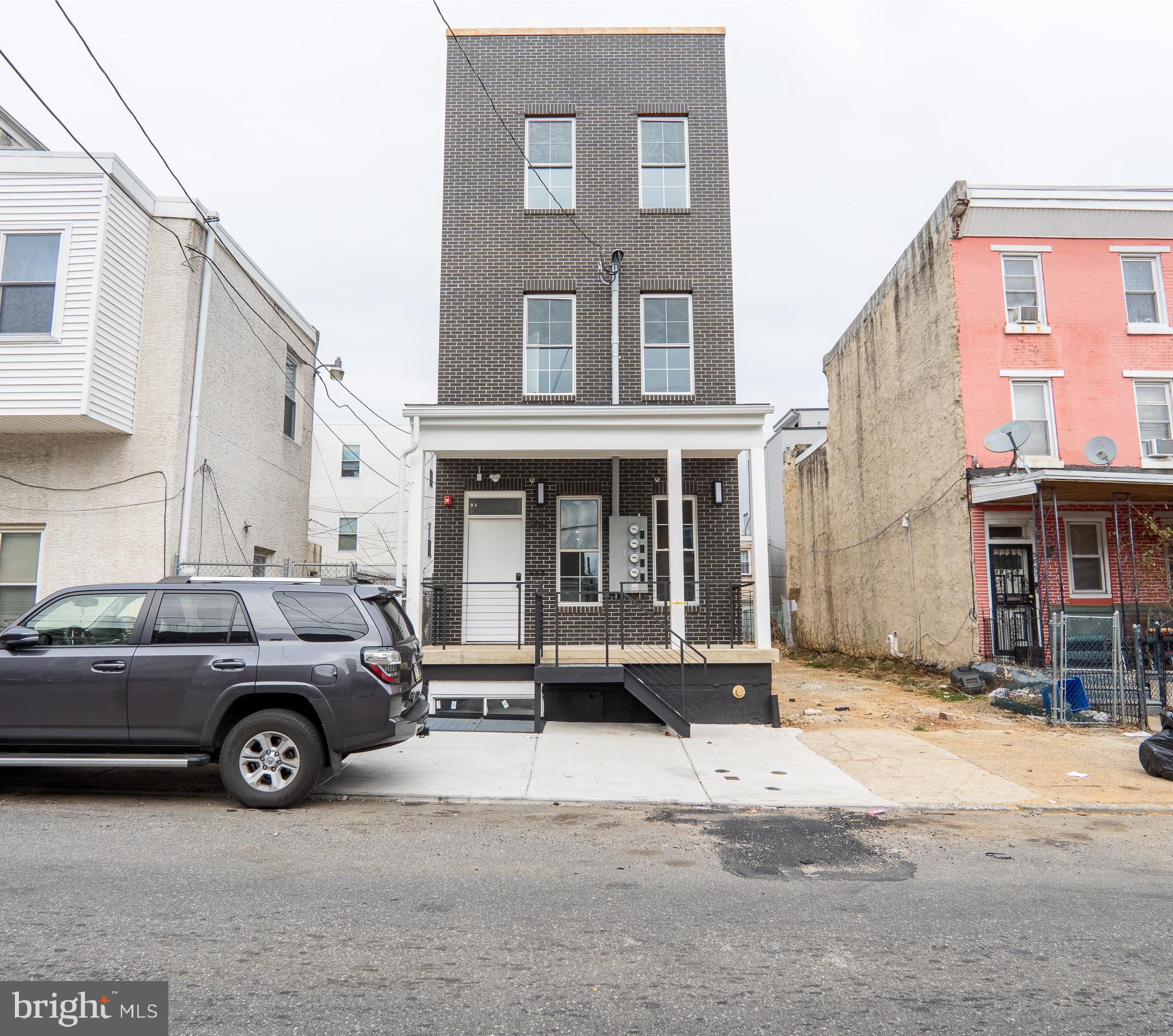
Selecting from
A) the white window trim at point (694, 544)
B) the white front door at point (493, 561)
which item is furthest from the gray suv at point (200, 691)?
the white window trim at point (694, 544)

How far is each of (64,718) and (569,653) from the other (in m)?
5.90

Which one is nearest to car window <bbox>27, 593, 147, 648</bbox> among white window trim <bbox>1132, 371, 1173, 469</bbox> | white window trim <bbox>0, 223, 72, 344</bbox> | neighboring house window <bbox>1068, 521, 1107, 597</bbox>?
white window trim <bbox>0, 223, 72, 344</bbox>

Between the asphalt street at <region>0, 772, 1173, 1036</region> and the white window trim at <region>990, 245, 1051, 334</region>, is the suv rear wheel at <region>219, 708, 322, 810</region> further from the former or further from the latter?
the white window trim at <region>990, 245, 1051, 334</region>

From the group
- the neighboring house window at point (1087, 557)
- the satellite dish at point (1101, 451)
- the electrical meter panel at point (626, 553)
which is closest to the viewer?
the electrical meter panel at point (626, 553)

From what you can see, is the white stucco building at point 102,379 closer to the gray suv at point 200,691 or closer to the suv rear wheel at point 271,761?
Result: the gray suv at point 200,691

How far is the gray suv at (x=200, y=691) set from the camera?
6285 mm

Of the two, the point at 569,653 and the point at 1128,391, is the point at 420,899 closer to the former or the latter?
the point at 569,653

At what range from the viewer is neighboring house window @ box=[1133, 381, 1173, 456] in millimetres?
15844

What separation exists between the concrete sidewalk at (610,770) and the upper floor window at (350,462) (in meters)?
26.5

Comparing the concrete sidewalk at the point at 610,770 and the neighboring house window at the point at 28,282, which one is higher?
the neighboring house window at the point at 28,282

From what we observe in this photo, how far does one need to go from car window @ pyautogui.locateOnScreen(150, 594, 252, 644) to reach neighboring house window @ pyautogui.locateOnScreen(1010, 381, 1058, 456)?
48.8ft

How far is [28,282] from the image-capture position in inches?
406

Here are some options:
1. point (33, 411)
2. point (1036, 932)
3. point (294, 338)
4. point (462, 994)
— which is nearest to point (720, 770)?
point (1036, 932)

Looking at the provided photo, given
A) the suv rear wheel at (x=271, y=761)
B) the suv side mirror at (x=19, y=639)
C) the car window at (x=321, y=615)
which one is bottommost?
the suv rear wheel at (x=271, y=761)
